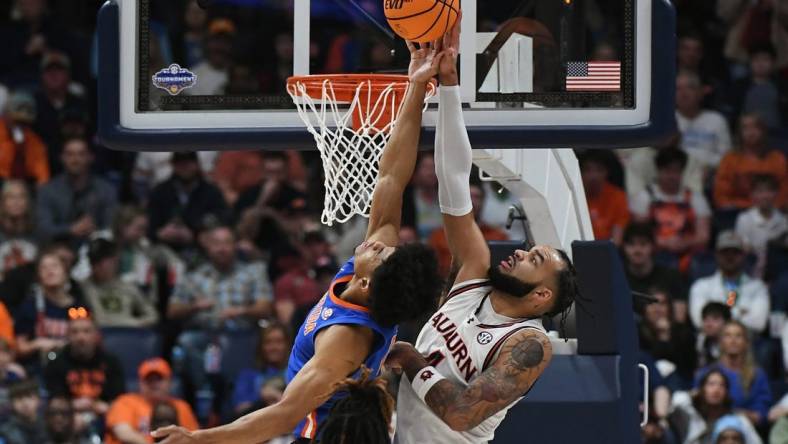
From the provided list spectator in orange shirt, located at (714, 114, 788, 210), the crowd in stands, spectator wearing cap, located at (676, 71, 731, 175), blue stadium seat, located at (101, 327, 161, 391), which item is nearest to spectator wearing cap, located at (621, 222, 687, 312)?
the crowd in stands

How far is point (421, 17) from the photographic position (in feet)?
18.4

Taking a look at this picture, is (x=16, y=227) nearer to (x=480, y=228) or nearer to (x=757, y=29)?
(x=480, y=228)

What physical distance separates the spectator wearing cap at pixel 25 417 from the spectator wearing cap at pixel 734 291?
4390mm

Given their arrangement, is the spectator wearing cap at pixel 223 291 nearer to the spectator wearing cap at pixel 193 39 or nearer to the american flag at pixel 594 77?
the spectator wearing cap at pixel 193 39

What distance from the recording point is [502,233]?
428 inches

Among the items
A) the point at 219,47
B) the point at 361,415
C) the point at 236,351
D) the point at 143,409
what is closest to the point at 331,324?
the point at 361,415

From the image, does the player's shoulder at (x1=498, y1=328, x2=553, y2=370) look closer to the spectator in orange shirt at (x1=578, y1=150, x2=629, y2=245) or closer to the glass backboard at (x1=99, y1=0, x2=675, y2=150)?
the glass backboard at (x1=99, y1=0, x2=675, y2=150)

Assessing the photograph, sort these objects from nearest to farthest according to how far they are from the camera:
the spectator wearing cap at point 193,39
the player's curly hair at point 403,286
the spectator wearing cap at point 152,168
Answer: the player's curly hair at point 403,286
the spectator wearing cap at point 152,168
the spectator wearing cap at point 193,39

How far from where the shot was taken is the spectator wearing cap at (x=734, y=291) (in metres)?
10.5

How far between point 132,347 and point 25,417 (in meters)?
1.00

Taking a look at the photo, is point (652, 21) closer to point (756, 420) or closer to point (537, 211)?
point (537, 211)

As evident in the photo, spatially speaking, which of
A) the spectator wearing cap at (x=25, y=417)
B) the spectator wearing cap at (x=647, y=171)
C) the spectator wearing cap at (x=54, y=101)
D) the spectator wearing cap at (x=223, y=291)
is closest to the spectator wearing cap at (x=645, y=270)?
the spectator wearing cap at (x=647, y=171)

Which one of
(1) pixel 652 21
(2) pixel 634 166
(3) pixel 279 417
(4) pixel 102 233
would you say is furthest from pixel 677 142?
(3) pixel 279 417

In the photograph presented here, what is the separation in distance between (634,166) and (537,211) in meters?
4.52
